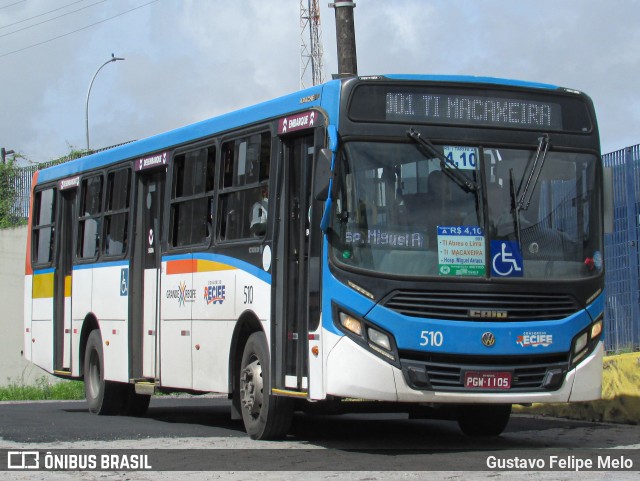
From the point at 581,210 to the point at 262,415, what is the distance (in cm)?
356

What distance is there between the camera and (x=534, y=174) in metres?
11.6

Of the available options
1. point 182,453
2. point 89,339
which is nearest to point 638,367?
point 182,453

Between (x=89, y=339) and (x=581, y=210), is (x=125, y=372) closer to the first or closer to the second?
(x=89, y=339)

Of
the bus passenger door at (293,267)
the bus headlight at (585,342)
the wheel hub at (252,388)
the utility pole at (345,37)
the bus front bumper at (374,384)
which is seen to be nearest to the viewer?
the bus front bumper at (374,384)

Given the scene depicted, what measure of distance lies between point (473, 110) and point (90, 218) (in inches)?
306

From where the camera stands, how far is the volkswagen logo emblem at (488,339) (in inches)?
437

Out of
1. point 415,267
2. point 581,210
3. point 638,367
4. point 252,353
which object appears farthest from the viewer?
point 638,367

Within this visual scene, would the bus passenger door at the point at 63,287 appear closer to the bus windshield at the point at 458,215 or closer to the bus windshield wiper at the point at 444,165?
the bus windshield at the point at 458,215

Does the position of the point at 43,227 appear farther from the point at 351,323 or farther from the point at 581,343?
the point at 581,343

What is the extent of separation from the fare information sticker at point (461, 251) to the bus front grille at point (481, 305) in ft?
0.64

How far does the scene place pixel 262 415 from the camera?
486 inches

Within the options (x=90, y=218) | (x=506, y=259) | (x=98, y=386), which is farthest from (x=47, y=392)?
(x=506, y=259)

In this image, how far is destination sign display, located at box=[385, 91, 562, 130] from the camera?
451 inches

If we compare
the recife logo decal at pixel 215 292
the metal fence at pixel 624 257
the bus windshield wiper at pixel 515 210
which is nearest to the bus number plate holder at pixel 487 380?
the bus windshield wiper at pixel 515 210
